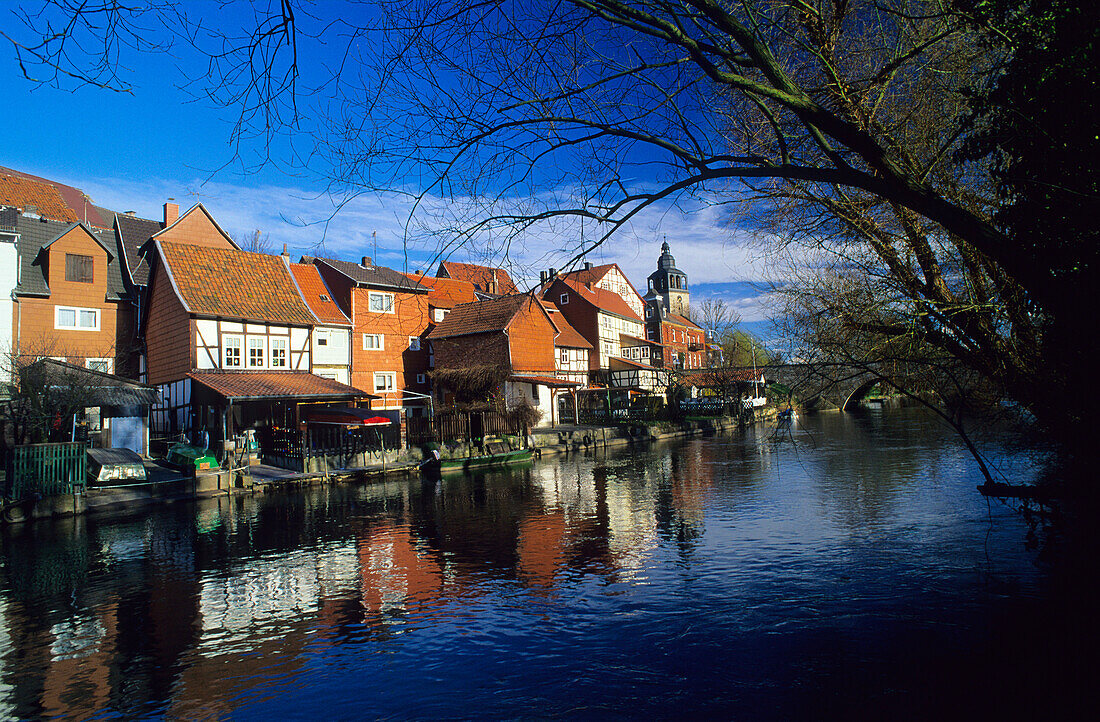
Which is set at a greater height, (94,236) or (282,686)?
(94,236)

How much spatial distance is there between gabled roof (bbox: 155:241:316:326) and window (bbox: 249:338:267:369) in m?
1.04

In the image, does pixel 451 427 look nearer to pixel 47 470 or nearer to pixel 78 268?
pixel 47 470

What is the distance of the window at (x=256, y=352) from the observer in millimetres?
29016

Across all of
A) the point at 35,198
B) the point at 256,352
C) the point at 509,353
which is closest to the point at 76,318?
the point at 256,352

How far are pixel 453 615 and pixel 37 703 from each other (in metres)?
4.12

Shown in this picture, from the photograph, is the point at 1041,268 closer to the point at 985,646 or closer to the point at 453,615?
the point at 985,646

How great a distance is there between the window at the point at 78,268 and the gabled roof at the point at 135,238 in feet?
6.84

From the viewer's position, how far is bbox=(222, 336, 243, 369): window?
28166mm

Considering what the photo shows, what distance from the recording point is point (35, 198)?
3544 cm

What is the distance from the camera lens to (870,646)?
21.4 ft

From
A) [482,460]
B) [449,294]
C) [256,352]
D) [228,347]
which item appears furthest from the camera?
[449,294]

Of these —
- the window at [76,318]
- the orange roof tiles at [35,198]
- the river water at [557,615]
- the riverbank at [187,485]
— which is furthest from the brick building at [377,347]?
the river water at [557,615]

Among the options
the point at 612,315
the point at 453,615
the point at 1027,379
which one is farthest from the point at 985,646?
the point at 612,315

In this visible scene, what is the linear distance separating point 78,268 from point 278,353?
32.6 feet
